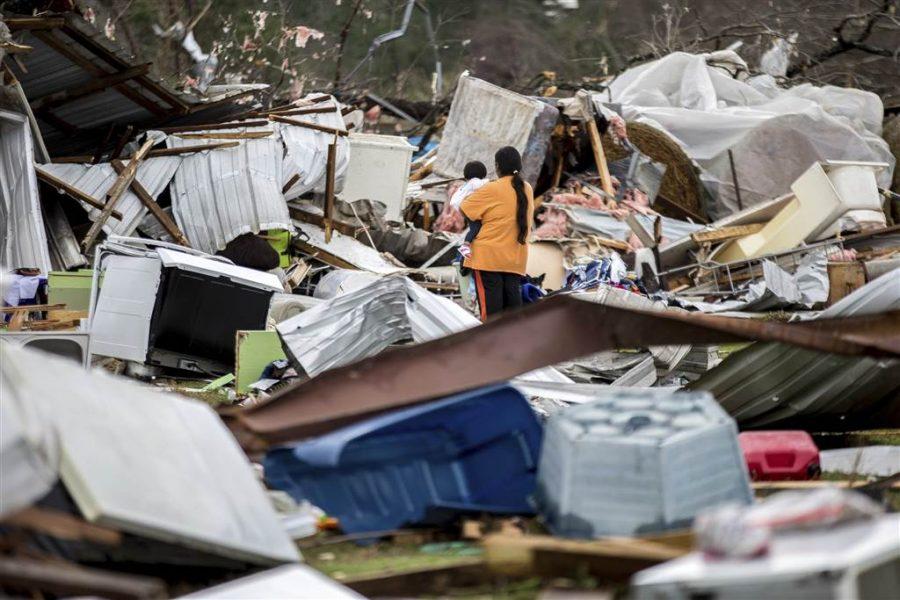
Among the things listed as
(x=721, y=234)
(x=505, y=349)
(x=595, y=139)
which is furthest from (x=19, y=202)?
(x=505, y=349)

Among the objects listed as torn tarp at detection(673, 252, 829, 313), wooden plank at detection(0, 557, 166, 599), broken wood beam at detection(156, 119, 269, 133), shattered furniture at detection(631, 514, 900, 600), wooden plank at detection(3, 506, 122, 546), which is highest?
shattered furniture at detection(631, 514, 900, 600)

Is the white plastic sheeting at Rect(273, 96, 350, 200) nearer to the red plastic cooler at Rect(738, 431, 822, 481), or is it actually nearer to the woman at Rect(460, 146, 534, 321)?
the woman at Rect(460, 146, 534, 321)

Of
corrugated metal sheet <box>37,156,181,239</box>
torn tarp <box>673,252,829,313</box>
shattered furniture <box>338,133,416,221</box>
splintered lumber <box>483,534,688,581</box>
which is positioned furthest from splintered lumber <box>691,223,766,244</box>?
splintered lumber <box>483,534,688,581</box>

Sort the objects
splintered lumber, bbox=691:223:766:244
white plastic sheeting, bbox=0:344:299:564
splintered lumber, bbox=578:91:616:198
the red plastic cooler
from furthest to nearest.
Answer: splintered lumber, bbox=578:91:616:198
splintered lumber, bbox=691:223:766:244
the red plastic cooler
white plastic sheeting, bbox=0:344:299:564

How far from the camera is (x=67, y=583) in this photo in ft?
12.8

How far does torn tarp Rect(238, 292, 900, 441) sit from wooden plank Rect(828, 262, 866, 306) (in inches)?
369

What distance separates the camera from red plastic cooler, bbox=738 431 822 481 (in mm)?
6398

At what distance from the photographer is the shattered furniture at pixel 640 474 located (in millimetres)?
4945

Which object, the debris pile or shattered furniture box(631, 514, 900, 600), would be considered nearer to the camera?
shattered furniture box(631, 514, 900, 600)

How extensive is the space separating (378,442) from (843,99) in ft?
57.7

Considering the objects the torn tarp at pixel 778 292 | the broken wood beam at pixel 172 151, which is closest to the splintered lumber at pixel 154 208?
the broken wood beam at pixel 172 151

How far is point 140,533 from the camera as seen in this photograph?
4.24m

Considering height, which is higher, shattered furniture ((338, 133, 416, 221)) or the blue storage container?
the blue storage container

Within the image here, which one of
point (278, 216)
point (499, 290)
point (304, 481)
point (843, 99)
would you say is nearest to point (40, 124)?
point (278, 216)
